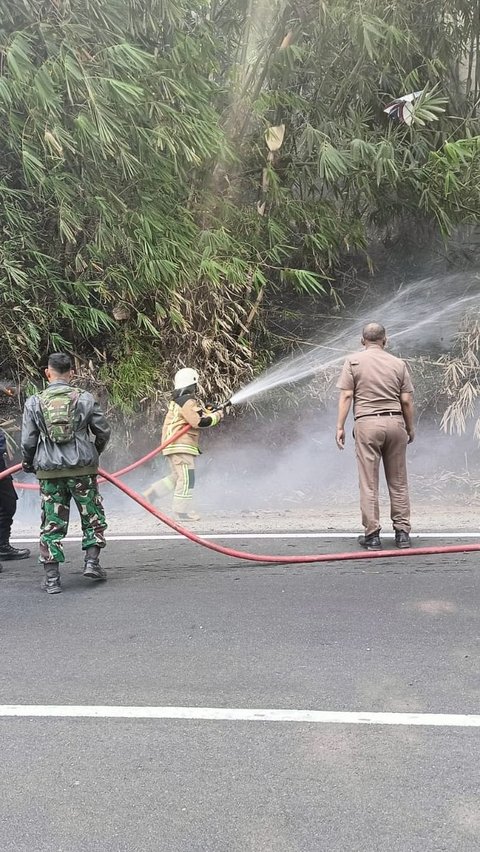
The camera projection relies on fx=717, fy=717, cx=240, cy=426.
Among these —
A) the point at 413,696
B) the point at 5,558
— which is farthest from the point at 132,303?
the point at 413,696

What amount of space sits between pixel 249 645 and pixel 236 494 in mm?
4373

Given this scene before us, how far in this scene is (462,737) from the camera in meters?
2.55

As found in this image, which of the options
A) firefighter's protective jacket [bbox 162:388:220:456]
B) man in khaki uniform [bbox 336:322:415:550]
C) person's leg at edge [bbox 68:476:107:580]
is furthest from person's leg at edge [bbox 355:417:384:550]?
person's leg at edge [bbox 68:476:107:580]

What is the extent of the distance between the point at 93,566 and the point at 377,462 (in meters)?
2.16

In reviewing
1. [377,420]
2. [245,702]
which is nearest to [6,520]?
[377,420]

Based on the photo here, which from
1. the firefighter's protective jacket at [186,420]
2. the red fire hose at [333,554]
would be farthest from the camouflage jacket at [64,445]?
the firefighter's protective jacket at [186,420]

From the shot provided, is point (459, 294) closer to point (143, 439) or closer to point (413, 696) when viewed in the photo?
point (143, 439)

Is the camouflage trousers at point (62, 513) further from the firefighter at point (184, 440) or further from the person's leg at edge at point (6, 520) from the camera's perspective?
the firefighter at point (184, 440)

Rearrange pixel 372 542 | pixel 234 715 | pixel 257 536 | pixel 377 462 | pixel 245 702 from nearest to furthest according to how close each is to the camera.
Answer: pixel 234 715
pixel 245 702
pixel 372 542
pixel 377 462
pixel 257 536

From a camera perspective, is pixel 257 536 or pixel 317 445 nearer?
pixel 257 536

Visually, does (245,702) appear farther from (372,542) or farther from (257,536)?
(257,536)

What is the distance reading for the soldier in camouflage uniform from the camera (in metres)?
4.45

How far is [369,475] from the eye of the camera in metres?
5.21

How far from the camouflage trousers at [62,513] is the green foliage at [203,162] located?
9.72 feet
